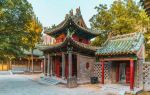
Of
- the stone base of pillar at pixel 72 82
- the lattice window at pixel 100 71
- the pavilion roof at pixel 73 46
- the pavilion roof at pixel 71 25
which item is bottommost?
the stone base of pillar at pixel 72 82

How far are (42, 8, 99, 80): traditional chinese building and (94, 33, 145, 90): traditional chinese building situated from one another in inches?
54.0

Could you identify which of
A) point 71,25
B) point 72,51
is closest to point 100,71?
point 72,51

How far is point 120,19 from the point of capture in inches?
1087

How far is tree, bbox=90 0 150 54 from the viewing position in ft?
91.7

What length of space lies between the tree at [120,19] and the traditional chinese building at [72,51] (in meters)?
4.18

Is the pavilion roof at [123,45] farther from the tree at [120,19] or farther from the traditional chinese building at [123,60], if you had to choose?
the tree at [120,19]

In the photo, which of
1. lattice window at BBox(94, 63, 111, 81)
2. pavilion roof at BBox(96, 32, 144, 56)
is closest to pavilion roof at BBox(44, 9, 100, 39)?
pavilion roof at BBox(96, 32, 144, 56)

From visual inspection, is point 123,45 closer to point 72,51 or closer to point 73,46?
point 73,46

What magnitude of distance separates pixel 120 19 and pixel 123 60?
8.94 m

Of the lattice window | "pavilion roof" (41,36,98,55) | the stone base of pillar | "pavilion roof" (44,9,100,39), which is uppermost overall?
"pavilion roof" (44,9,100,39)

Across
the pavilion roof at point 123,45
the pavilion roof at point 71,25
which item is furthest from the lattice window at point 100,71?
the pavilion roof at point 71,25

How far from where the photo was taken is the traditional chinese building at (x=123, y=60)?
17.3m

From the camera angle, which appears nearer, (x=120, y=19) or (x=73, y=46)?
(x=73, y=46)

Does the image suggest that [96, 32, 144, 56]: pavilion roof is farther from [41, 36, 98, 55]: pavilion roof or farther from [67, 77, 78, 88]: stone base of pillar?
[67, 77, 78, 88]: stone base of pillar
